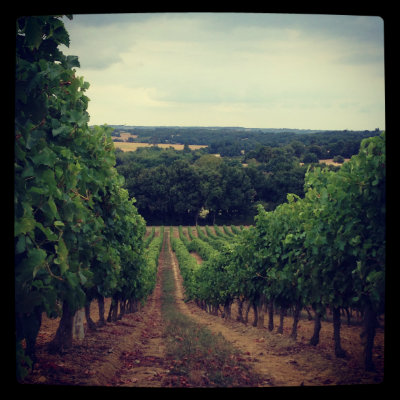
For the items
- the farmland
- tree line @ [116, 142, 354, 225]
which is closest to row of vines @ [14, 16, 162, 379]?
the farmland

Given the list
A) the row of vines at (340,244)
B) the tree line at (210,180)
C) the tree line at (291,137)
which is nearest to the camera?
the row of vines at (340,244)

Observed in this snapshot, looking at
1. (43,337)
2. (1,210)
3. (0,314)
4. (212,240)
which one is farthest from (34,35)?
(212,240)

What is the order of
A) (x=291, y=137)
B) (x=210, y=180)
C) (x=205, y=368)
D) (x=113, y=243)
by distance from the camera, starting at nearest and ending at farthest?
(x=205, y=368), (x=291, y=137), (x=113, y=243), (x=210, y=180)

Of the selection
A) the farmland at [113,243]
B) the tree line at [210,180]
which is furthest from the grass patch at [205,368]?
the tree line at [210,180]

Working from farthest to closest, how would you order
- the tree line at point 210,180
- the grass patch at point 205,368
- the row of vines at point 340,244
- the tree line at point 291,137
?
the tree line at point 210,180 → the tree line at point 291,137 → the row of vines at point 340,244 → the grass patch at point 205,368

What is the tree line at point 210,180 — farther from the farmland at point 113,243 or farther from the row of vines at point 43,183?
the row of vines at point 43,183

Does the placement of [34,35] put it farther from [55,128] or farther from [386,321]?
[386,321]

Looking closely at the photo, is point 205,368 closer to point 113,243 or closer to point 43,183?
point 43,183

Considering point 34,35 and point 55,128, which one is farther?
point 55,128

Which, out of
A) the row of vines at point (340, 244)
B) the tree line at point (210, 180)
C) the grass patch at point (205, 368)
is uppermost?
the tree line at point (210, 180)

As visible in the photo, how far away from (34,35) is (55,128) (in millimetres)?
1189

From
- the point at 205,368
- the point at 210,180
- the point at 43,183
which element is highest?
the point at 210,180

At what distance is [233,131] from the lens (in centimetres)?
597

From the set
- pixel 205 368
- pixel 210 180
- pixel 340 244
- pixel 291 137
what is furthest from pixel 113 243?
pixel 210 180
